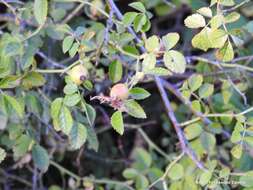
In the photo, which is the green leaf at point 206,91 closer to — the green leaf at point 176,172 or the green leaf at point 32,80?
the green leaf at point 176,172

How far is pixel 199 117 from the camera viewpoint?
1067 millimetres

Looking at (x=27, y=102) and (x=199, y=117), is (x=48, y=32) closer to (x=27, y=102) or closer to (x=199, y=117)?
(x=27, y=102)

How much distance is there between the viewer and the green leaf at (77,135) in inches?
35.1

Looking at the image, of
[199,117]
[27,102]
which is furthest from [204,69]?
[27,102]

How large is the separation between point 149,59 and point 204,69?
1.37 feet

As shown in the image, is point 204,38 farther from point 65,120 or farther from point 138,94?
point 65,120

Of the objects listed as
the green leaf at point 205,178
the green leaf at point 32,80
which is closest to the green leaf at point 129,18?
the green leaf at point 32,80

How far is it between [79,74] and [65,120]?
0.08 meters

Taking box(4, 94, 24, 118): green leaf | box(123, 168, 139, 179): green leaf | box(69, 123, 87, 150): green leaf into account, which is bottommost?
box(123, 168, 139, 179): green leaf

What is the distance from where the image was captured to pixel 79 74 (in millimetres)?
853

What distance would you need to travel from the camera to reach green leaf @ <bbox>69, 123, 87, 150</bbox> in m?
0.89

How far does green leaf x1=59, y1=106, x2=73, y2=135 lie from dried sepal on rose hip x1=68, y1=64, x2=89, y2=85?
5cm

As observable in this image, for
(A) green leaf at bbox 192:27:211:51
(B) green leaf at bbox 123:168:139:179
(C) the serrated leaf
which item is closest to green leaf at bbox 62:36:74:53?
(C) the serrated leaf

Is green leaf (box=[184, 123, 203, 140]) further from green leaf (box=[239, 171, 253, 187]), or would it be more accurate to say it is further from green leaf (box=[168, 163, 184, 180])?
green leaf (box=[239, 171, 253, 187])
